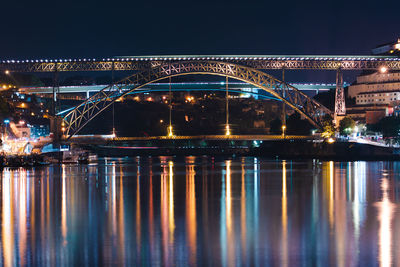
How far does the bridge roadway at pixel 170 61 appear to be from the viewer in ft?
227

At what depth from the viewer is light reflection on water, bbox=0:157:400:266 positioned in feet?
58.9

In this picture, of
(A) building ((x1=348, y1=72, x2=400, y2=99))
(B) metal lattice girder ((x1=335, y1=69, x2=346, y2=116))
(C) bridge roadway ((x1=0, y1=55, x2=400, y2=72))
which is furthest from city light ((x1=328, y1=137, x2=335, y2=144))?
(A) building ((x1=348, y1=72, x2=400, y2=99))

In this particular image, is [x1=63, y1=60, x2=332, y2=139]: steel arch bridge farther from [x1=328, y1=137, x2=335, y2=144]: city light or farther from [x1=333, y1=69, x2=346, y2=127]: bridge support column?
[x1=328, y1=137, x2=335, y2=144]: city light

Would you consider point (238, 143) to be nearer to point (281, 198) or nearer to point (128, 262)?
point (281, 198)

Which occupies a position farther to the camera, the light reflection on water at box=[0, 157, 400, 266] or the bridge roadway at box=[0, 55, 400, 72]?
the bridge roadway at box=[0, 55, 400, 72]

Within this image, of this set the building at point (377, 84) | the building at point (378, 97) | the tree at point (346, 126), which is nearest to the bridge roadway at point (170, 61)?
the tree at point (346, 126)

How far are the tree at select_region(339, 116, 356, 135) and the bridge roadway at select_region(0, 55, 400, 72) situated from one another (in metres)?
6.86

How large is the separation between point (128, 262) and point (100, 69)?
53.2 metres

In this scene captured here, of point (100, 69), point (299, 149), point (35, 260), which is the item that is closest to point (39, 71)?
point (100, 69)

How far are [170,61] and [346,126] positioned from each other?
21645 millimetres

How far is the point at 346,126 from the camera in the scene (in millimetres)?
77625

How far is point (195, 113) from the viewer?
473 feet

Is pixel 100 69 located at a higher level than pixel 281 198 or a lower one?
higher

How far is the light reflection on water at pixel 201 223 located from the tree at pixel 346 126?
36.4 meters
